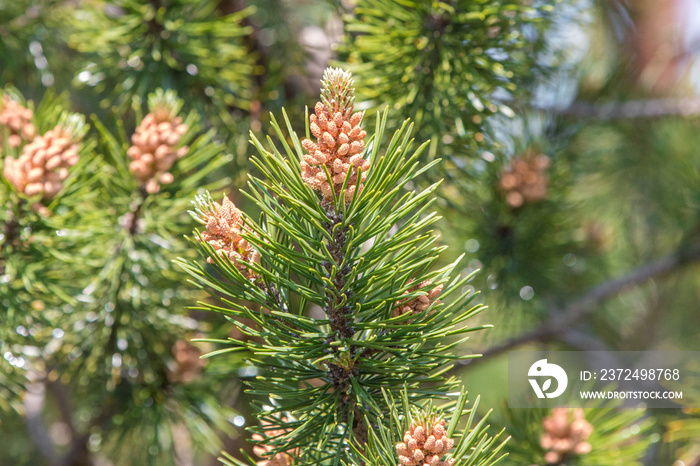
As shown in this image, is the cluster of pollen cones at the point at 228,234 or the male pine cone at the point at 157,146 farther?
the male pine cone at the point at 157,146

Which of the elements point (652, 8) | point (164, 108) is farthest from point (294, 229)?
point (652, 8)

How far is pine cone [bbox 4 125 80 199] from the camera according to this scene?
0.43 meters

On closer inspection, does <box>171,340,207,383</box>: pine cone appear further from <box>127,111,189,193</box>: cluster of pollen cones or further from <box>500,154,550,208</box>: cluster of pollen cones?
<box>500,154,550,208</box>: cluster of pollen cones

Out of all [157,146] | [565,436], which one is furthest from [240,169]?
[565,436]

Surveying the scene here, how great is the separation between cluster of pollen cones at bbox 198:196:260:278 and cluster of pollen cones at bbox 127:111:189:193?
162 millimetres

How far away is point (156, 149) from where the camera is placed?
1.49ft

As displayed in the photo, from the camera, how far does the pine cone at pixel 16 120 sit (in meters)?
0.47

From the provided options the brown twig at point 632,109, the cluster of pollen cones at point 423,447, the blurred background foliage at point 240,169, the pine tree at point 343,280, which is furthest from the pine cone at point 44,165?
the brown twig at point 632,109

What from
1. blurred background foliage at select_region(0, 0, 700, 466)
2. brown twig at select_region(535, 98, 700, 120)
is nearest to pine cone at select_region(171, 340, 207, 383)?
blurred background foliage at select_region(0, 0, 700, 466)

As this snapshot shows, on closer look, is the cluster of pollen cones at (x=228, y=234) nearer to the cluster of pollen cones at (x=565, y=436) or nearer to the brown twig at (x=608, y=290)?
the cluster of pollen cones at (x=565, y=436)

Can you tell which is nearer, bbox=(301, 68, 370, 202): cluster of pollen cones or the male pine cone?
bbox=(301, 68, 370, 202): cluster of pollen cones

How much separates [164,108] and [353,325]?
0.90 ft

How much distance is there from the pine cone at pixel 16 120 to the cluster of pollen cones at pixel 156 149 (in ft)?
0.31

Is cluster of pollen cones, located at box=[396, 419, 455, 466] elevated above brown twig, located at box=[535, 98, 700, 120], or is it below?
below
